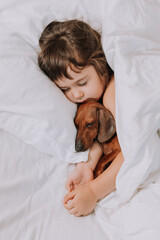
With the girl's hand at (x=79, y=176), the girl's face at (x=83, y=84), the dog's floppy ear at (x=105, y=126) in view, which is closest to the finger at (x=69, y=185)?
the girl's hand at (x=79, y=176)

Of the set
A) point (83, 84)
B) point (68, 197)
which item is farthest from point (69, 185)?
point (83, 84)

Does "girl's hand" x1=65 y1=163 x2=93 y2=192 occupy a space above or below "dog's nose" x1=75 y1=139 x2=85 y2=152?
below

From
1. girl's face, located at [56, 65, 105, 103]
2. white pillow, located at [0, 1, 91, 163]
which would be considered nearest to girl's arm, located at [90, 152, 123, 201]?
white pillow, located at [0, 1, 91, 163]

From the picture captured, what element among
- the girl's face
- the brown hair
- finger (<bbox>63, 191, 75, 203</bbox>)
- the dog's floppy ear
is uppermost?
the brown hair

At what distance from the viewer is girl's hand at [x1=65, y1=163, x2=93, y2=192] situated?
122cm

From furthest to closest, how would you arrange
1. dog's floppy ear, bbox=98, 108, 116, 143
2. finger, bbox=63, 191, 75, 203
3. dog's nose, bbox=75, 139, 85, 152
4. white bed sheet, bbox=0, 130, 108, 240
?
1. dog's floppy ear, bbox=98, 108, 116, 143
2. dog's nose, bbox=75, 139, 85, 152
3. finger, bbox=63, 191, 75, 203
4. white bed sheet, bbox=0, 130, 108, 240

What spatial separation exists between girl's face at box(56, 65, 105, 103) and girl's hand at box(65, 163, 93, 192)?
32 cm

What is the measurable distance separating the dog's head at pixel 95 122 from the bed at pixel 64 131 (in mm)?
44

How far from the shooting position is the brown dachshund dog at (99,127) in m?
1.33

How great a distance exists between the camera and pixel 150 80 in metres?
1.10

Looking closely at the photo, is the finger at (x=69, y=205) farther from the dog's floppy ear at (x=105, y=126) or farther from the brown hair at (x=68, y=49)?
the brown hair at (x=68, y=49)

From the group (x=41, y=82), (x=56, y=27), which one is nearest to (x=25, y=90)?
(x=41, y=82)

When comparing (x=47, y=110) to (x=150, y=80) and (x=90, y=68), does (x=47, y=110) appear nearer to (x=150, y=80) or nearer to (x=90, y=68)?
(x=90, y=68)

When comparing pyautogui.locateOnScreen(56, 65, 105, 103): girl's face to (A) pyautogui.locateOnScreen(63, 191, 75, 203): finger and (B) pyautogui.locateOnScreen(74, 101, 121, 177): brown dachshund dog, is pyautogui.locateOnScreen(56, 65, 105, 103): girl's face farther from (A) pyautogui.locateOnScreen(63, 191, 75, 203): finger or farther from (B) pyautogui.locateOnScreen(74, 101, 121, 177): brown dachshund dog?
(A) pyautogui.locateOnScreen(63, 191, 75, 203): finger
